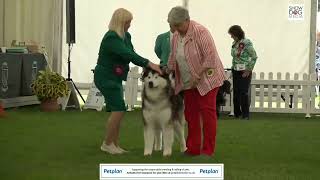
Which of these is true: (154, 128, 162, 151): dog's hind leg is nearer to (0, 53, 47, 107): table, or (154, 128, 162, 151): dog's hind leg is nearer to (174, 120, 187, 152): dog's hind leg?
(174, 120, 187, 152): dog's hind leg

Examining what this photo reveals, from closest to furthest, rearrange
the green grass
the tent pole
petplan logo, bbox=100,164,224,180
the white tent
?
petplan logo, bbox=100,164,224,180
the green grass
the tent pole
the white tent

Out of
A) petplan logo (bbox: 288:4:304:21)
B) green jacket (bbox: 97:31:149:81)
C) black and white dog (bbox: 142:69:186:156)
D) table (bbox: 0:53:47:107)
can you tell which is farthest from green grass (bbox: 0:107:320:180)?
petplan logo (bbox: 288:4:304:21)

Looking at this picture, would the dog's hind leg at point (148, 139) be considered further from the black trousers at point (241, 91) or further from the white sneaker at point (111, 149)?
the black trousers at point (241, 91)

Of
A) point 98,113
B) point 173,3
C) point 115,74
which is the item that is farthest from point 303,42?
point 115,74

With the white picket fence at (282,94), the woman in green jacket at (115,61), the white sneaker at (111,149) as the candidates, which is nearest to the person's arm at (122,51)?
the woman in green jacket at (115,61)

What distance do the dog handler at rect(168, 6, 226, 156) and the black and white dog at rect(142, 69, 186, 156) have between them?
0.12m

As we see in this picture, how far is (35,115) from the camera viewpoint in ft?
32.3

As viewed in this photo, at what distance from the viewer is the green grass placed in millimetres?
5066

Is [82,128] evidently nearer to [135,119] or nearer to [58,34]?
[135,119]

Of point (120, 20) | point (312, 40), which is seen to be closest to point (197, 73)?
A: point (120, 20)

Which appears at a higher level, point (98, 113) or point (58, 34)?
point (58, 34)

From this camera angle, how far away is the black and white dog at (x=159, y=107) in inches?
221

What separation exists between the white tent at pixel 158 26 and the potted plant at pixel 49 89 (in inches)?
76.7

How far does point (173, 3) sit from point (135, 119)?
397 cm
